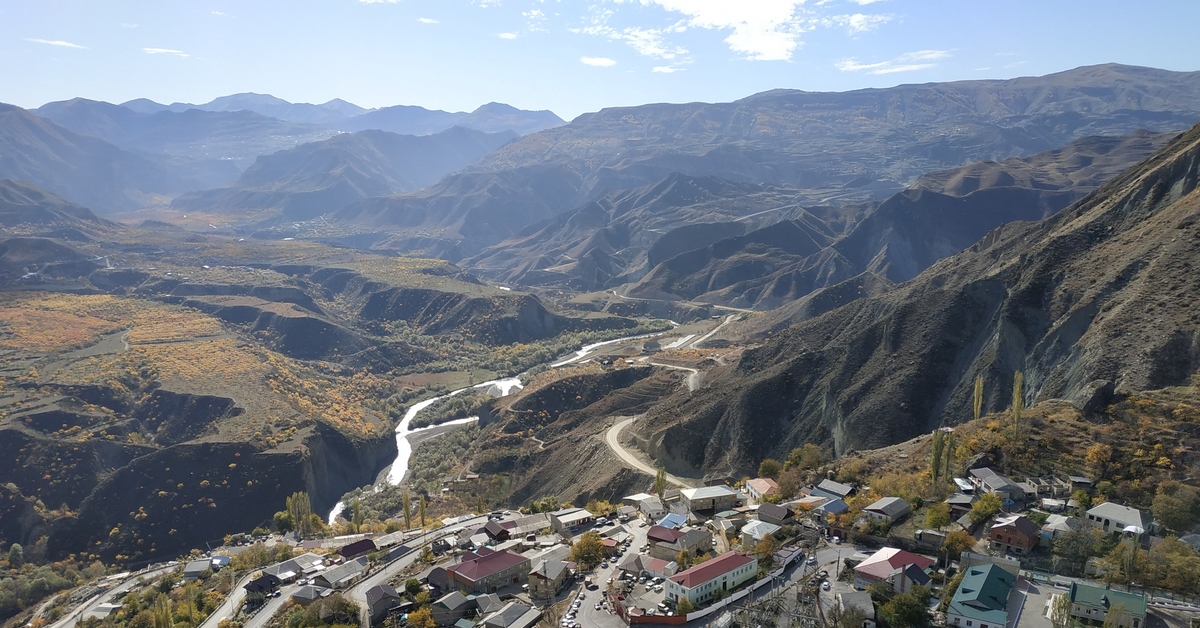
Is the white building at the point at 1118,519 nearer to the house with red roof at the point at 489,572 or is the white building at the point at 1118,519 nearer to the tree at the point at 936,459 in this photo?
the tree at the point at 936,459

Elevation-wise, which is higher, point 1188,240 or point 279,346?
point 1188,240

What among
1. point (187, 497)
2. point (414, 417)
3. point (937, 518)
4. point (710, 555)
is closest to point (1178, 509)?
point (937, 518)

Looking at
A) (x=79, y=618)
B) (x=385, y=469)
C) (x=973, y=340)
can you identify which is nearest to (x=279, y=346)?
(x=385, y=469)

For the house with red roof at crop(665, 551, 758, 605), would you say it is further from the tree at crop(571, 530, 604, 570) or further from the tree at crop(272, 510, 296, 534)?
the tree at crop(272, 510, 296, 534)

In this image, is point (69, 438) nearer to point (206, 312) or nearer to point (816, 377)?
point (206, 312)

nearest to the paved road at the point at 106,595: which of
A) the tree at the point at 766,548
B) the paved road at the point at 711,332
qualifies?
the tree at the point at 766,548

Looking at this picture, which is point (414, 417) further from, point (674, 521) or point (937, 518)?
point (937, 518)
